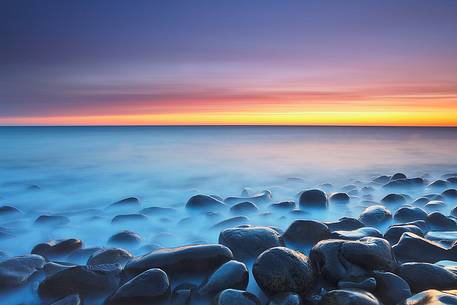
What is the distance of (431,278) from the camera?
9.53ft

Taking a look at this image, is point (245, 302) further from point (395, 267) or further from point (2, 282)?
point (2, 282)

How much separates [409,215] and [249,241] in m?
2.82

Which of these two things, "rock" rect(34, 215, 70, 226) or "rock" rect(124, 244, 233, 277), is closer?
"rock" rect(124, 244, 233, 277)

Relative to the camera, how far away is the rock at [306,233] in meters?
4.18

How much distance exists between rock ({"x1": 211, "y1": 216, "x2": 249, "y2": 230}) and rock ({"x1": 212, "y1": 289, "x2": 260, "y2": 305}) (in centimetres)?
249

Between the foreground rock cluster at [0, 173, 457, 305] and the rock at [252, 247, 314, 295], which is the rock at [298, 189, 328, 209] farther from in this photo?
the rock at [252, 247, 314, 295]

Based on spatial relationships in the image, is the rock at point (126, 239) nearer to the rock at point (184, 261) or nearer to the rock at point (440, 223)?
the rock at point (184, 261)

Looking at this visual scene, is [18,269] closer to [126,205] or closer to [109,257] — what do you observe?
[109,257]

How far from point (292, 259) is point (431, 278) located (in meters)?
1.12

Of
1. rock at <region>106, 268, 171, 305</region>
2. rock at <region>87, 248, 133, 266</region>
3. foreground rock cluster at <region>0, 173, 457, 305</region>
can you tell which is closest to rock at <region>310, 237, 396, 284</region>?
foreground rock cluster at <region>0, 173, 457, 305</region>

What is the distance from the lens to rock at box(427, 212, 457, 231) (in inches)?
185

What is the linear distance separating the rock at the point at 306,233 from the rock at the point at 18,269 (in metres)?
2.69

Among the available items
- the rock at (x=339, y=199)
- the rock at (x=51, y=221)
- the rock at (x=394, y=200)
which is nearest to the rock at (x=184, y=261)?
the rock at (x=51, y=221)

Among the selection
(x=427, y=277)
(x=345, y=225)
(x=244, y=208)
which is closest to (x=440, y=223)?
(x=345, y=225)
